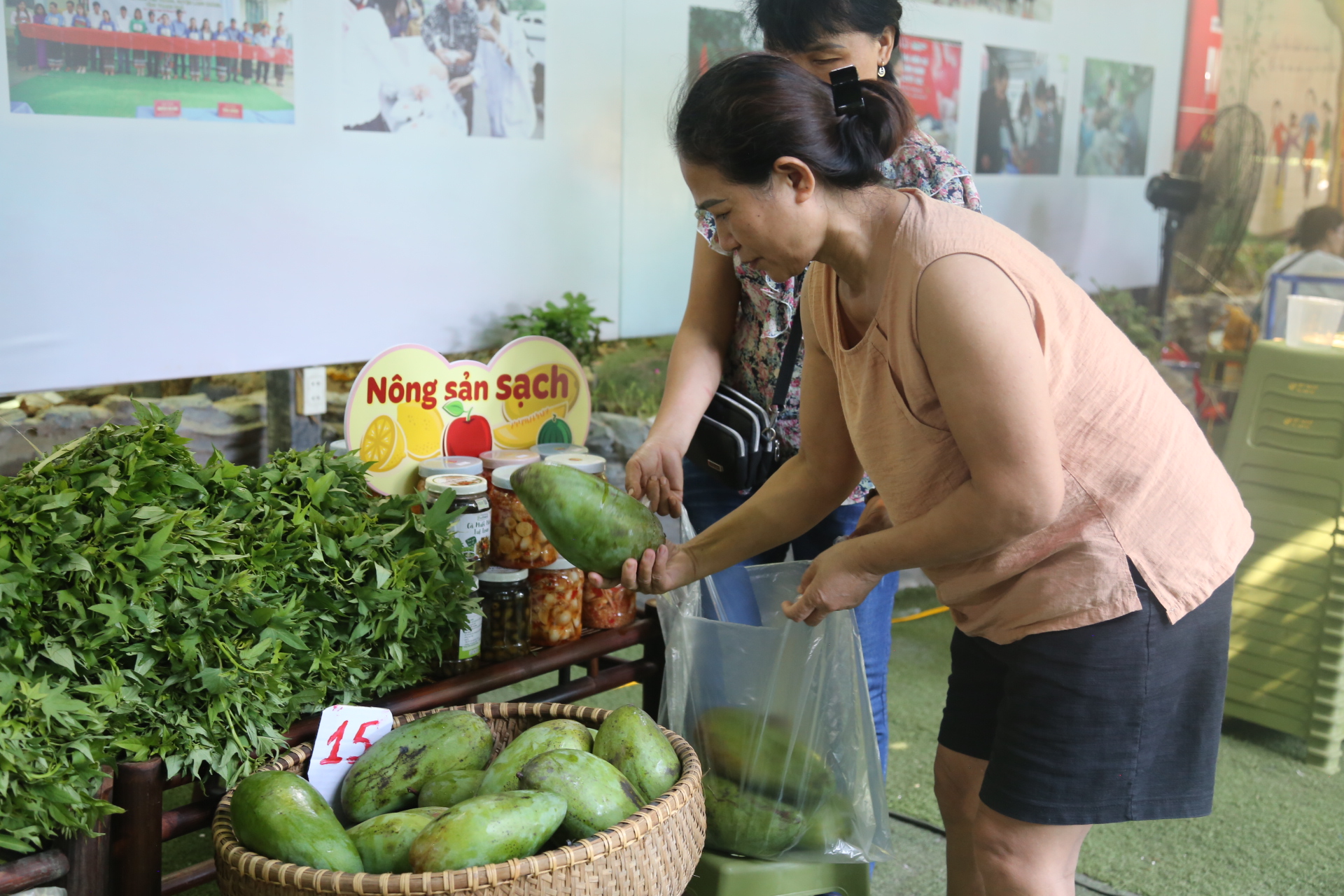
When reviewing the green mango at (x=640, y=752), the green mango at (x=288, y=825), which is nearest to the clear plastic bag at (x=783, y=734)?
the green mango at (x=640, y=752)

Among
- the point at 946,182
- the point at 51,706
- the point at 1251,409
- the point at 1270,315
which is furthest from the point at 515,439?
the point at 1270,315

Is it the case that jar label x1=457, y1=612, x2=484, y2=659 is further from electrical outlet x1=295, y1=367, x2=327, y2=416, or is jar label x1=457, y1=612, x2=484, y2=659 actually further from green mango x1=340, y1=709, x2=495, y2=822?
electrical outlet x1=295, y1=367, x2=327, y2=416

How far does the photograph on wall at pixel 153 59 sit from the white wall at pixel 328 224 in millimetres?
30

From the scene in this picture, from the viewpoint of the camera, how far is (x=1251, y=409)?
2838 mm

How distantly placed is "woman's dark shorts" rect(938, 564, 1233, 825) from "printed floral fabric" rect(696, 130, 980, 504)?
566 millimetres

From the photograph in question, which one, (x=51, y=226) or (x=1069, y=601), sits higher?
(x=51, y=226)

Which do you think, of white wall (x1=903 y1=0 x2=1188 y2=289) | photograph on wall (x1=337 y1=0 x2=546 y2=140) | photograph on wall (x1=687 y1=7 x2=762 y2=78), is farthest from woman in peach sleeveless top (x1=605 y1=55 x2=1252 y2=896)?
white wall (x1=903 y1=0 x2=1188 y2=289)

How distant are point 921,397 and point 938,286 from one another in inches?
5.4

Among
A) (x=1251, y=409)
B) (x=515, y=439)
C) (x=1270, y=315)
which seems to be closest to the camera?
(x=515, y=439)

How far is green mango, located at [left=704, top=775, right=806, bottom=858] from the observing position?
1.50 meters

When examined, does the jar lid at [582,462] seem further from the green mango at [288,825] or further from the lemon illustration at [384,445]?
the green mango at [288,825]

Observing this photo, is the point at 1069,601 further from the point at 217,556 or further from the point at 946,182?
the point at 217,556

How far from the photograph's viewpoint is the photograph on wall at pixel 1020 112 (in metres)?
3.48

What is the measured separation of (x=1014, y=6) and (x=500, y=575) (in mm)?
2794
